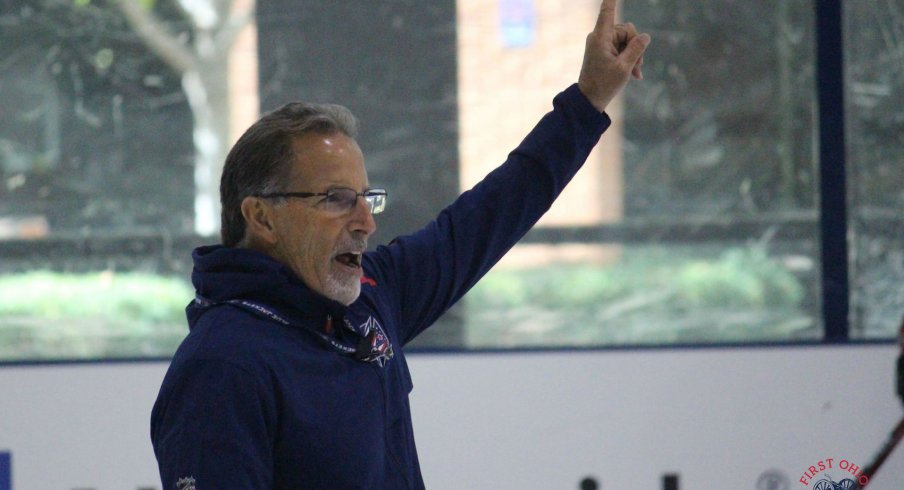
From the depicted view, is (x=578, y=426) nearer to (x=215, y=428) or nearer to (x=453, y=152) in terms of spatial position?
(x=453, y=152)

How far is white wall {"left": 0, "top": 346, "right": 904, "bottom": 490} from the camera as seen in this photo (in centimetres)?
327

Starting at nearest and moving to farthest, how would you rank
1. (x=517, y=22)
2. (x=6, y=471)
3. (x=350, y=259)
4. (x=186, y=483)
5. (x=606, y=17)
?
1. (x=186, y=483)
2. (x=350, y=259)
3. (x=606, y=17)
4. (x=6, y=471)
5. (x=517, y=22)

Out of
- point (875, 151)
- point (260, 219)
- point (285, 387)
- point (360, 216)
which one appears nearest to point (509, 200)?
point (360, 216)

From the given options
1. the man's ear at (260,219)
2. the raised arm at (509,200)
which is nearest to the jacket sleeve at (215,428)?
the man's ear at (260,219)

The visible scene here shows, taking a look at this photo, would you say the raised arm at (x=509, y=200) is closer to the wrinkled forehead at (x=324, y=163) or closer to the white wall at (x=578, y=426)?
the wrinkled forehead at (x=324, y=163)

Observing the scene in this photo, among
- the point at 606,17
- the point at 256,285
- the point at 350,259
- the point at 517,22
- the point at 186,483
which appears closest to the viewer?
the point at 186,483

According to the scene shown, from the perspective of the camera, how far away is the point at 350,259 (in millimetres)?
1725

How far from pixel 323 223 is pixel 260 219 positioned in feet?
0.30

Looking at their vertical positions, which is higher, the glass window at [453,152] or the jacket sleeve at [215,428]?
the glass window at [453,152]

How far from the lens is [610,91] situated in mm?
2000

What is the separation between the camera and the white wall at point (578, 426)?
10.7ft

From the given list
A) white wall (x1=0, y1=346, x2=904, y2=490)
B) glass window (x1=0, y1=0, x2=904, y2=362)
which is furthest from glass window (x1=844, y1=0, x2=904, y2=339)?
white wall (x1=0, y1=346, x2=904, y2=490)

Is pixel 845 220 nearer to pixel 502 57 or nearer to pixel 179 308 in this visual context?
pixel 502 57

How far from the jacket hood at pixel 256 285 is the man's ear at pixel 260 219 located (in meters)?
0.06
